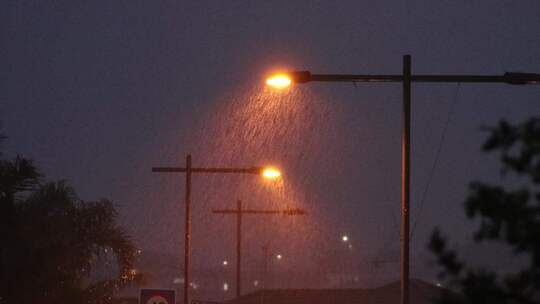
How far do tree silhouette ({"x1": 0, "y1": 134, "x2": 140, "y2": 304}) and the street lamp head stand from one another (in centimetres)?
488

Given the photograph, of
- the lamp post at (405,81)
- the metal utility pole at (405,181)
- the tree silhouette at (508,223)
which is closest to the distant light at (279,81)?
the lamp post at (405,81)

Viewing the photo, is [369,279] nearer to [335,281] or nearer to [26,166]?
[335,281]

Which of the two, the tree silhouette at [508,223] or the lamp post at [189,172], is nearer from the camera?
the tree silhouette at [508,223]

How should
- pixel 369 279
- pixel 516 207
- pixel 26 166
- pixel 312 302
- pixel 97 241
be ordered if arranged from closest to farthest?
pixel 516 207 < pixel 26 166 < pixel 97 241 < pixel 312 302 < pixel 369 279

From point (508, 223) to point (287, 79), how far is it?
798cm

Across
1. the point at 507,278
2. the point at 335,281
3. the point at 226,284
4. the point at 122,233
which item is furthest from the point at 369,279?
the point at 507,278

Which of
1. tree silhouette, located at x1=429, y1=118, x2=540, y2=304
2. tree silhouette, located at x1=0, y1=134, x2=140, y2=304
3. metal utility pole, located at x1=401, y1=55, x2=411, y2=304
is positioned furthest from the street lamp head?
tree silhouette, located at x1=429, y1=118, x2=540, y2=304

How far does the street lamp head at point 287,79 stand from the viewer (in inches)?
487

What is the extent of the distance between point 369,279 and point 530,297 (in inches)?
4463

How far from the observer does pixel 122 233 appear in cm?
1912

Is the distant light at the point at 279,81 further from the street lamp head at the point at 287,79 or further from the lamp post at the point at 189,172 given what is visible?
the lamp post at the point at 189,172

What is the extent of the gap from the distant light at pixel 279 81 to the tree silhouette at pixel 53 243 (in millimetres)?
4861

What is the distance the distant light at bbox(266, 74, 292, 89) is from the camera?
1234 centimetres

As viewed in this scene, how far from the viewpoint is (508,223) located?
465 cm
